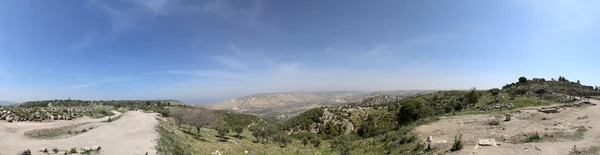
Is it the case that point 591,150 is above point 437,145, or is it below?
above

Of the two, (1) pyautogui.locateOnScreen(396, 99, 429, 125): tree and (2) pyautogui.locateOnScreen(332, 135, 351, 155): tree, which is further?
(1) pyautogui.locateOnScreen(396, 99, 429, 125): tree

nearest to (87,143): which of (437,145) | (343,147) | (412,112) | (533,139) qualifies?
(343,147)

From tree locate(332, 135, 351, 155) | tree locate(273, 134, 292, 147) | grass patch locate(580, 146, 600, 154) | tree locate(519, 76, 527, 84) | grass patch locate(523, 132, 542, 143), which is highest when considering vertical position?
tree locate(519, 76, 527, 84)

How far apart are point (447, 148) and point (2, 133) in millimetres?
37839

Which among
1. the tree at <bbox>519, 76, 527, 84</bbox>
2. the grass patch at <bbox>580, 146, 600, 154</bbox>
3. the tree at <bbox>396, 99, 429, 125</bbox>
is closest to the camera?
the grass patch at <bbox>580, 146, 600, 154</bbox>

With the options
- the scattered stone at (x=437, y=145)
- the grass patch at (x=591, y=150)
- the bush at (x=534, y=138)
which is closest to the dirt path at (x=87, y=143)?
the scattered stone at (x=437, y=145)

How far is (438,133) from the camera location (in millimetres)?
26656

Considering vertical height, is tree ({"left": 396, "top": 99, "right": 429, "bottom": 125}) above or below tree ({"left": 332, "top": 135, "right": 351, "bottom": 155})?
above

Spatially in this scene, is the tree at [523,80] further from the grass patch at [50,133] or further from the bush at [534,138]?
the grass patch at [50,133]

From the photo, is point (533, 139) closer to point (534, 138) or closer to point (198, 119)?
point (534, 138)

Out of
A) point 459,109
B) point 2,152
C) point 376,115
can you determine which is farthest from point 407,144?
point 376,115

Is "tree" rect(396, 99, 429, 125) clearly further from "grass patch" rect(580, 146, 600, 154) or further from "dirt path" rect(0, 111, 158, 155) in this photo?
"dirt path" rect(0, 111, 158, 155)

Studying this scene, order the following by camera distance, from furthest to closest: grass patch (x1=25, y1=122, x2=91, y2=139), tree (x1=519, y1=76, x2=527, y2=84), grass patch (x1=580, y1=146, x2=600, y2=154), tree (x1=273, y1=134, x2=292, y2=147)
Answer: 1. tree (x1=519, y1=76, x2=527, y2=84)
2. tree (x1=273, y1=134, x2=292, y2=147)
3. grass patch (x1=25, y1=122, x2=91, y2=139)
4. grass patch (x1=580, y1=146, x2=600, y2=154)

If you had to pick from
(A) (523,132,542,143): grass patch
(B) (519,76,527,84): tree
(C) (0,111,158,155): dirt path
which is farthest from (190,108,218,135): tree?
(B) (519,76,527,84): tree
